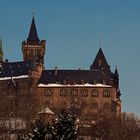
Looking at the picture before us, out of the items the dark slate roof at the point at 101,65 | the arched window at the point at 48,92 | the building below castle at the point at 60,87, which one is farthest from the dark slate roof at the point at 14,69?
the dark slate roof at the point at 101,65

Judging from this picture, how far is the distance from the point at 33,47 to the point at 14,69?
46.7 feet

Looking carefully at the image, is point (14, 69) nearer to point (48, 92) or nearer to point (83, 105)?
point (48, 92)

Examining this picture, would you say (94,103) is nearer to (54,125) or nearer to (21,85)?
(21,85)

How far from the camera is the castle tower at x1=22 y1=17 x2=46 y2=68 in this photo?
142m

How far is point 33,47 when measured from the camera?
477 feet

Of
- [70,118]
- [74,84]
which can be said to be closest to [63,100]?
[74,84]

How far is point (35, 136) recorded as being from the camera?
30.5 m

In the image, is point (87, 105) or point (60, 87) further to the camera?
point (60, 87)

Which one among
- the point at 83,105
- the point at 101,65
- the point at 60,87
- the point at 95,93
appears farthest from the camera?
the point at 101,65

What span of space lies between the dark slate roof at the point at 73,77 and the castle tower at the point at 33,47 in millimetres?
8424

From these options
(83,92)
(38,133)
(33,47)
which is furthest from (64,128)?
(33,47)

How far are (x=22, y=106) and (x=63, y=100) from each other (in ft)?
48.0

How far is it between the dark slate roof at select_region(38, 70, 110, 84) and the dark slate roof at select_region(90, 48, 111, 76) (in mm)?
6081

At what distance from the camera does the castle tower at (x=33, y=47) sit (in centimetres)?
14212
